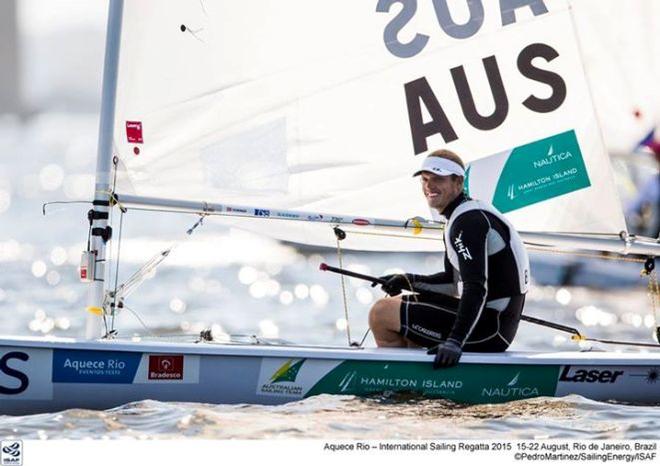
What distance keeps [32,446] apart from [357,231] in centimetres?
217

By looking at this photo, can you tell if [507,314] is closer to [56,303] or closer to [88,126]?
[56,303]

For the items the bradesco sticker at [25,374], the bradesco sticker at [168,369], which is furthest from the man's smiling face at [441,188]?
the bradesco sticker at [25,374]

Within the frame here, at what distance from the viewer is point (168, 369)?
564cm

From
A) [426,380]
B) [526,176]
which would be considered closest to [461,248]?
[426,380]

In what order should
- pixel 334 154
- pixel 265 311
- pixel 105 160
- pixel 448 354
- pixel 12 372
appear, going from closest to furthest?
pixel 12 372, pixel 448 354, pixel 105 160, pixel 334 154, pixel 265 311

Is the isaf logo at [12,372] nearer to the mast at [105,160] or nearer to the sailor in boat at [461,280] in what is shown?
the mast at [105,160]

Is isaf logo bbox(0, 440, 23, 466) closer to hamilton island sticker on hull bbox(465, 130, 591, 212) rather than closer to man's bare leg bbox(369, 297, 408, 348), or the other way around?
man's bare leg bbox(369, 297, 408, 348)

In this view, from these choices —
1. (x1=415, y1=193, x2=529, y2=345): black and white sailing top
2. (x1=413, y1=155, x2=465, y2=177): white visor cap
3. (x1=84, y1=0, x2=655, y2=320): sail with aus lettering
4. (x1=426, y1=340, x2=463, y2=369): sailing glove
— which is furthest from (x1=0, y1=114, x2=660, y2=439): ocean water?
(x1=413, y1=155, x2=465, y2=177): white visor cap

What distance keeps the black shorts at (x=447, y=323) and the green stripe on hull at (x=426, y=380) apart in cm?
16

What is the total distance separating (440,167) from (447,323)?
29.2 inches

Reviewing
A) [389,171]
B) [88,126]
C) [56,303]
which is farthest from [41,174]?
[389,171]

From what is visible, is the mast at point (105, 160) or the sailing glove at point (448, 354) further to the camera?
the mast at point (105, 160)

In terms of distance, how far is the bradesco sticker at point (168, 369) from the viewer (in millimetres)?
5625

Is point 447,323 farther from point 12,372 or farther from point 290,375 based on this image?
point 12,372
